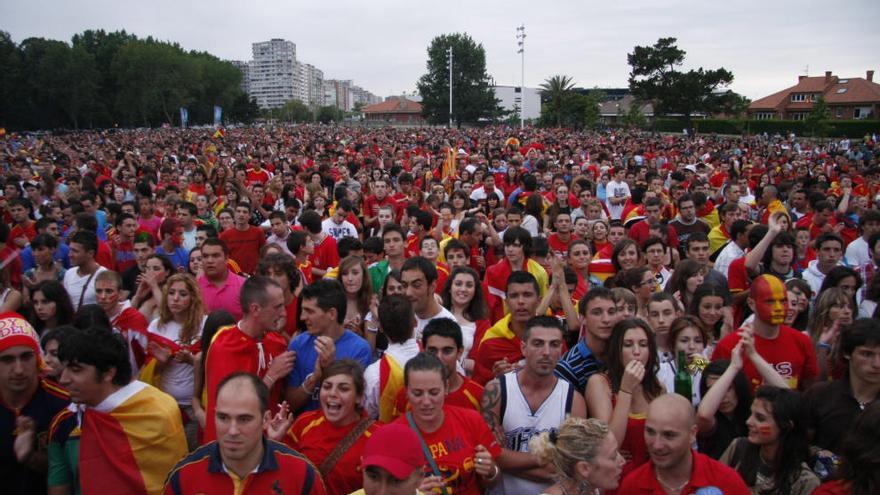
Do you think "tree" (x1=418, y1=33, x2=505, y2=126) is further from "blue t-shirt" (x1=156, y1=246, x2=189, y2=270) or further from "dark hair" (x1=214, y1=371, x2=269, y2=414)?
"dark hair" (x1=214, y1=371, x2=269, y2=414)

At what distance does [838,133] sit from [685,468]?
2333 inches

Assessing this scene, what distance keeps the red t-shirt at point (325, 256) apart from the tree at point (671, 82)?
2384 inches

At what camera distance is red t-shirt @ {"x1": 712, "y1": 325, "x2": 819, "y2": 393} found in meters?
4.29

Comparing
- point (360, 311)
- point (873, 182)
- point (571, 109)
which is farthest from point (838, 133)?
point (360, 311)

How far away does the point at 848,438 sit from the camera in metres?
2.75

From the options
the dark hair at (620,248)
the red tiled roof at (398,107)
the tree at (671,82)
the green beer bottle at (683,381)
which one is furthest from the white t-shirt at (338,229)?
the red tiled roof at (398,107)

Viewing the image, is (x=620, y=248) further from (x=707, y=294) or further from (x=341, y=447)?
(x=341, y=447)

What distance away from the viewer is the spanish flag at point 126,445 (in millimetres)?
3203

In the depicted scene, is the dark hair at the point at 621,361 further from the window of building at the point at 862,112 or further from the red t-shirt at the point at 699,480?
the window of building at the point at 862,112

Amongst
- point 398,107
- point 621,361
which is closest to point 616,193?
point 621,361

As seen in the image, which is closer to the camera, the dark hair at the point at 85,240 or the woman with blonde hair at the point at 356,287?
the woman with blonde hair at the point at 356,287

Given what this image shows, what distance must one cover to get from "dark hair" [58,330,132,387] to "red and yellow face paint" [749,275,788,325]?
13.6 feet

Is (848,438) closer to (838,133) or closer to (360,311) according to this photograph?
(360,311)

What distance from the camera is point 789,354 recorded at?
4309 mm
